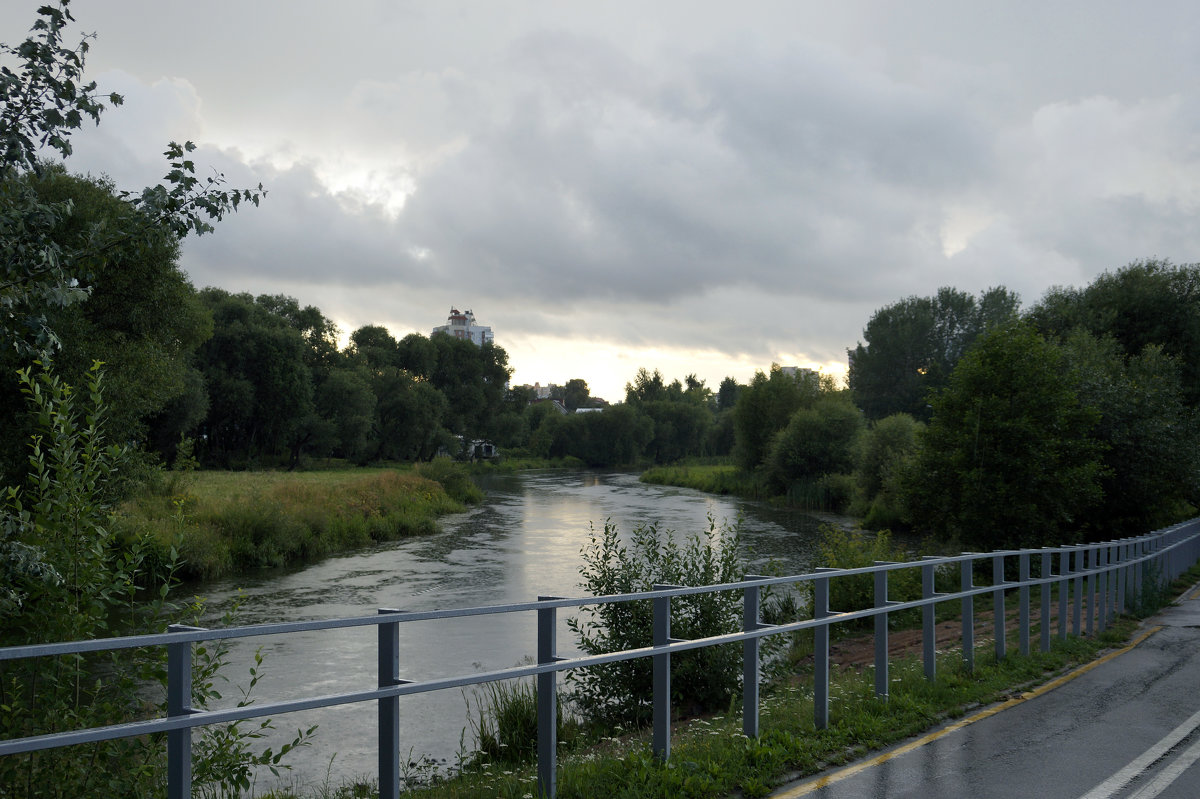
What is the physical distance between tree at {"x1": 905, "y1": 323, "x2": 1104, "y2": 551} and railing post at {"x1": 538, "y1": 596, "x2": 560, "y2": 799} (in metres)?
20.7

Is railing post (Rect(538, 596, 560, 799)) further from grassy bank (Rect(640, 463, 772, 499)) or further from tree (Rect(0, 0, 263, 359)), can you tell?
grassy bank (Rect(640, 463, 772, 499))

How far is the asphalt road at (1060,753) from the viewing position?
5.71 m

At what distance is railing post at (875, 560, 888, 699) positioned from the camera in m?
7.70

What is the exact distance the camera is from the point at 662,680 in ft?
18.4

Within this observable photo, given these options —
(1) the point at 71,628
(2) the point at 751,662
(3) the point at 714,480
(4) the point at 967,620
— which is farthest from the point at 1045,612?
(3) the point at 714,480

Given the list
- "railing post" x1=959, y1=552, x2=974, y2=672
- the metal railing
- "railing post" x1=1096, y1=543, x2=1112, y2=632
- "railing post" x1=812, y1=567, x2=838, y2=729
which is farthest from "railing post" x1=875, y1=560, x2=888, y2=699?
"railing post" x1=1096, y1=543, x2=1112, y2=632

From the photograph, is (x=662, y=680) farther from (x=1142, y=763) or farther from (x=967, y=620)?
(x=967, y=620)

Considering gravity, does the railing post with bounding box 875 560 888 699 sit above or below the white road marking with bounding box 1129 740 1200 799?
above

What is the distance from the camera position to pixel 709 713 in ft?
37.4

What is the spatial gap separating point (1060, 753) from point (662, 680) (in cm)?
324

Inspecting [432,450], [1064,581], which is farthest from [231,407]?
[1064,581]

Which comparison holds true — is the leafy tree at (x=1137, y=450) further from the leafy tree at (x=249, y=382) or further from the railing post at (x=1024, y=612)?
the leafy tree at (x=249, y=382)

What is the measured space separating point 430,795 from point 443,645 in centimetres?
1074

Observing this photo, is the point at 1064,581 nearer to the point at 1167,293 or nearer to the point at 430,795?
the point at 430,795
